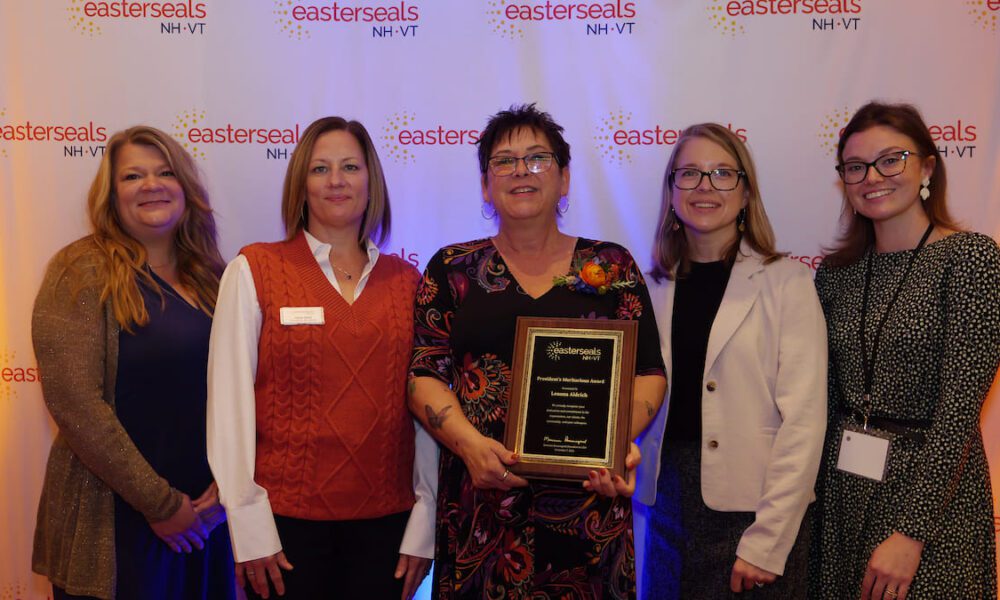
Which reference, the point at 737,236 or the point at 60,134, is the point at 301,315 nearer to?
the point at 737,236

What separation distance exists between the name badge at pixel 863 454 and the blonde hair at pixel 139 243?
2.23 meters

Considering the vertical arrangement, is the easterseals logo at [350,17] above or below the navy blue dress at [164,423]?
above

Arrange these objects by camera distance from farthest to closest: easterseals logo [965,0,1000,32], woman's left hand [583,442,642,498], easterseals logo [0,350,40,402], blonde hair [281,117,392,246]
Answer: easterseals logo [0,350,40,402], easterseals logo [965,0,1000,32], blonde hair [281,117,392,246], woman's left hand [583,442,642,498]

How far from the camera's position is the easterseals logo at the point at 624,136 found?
128 inches

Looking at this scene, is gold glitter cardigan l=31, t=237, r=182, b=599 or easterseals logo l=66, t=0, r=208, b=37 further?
easterseals logo l=66, t=0, r=208, b=37

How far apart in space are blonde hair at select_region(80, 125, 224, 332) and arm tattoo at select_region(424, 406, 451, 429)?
1034 mm

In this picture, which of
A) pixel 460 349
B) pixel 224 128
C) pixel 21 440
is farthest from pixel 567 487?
pixel 21 440

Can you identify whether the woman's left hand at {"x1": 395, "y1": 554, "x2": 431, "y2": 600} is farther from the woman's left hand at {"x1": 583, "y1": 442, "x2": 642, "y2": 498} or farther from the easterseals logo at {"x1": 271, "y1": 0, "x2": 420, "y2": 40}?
the easterseals logo at {"x1": 271, "y1": 0, "x2": 420, "y2": 40}

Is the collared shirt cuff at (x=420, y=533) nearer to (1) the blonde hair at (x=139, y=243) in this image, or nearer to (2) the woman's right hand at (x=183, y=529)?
(2) the woman's right hand at (x=183, y=529)

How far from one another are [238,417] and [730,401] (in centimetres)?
153

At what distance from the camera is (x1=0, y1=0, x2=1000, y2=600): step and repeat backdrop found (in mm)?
3172

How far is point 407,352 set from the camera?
2385 millimetres

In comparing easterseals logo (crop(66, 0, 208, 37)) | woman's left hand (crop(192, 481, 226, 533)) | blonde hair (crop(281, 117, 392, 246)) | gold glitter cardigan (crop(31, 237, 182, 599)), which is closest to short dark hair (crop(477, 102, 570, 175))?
blonde hair (crop(281, 117, 392, 246))

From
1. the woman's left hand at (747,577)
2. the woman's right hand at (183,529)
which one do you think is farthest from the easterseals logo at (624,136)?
the woman's right hand at (183,529)
